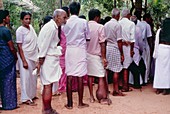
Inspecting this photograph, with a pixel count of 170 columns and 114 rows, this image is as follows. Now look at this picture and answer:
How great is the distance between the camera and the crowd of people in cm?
484

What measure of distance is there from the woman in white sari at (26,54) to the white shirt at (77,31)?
2.58ft

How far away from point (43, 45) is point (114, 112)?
1.65 metres

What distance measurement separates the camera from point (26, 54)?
5676 mm

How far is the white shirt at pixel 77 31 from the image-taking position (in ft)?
17.3

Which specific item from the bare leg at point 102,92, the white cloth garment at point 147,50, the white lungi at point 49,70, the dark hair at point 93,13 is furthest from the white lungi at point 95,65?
the white cloth garment at point 147,50

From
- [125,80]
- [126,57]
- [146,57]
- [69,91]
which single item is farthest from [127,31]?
[69,91]

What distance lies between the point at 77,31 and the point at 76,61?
524 millimetres

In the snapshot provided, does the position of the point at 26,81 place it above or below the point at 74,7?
below

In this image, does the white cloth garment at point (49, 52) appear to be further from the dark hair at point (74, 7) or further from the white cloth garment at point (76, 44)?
the dark hair at point (74, 7)

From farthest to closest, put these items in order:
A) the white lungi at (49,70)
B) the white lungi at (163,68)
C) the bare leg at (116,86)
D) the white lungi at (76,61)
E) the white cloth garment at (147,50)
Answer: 1. the white cloth garment at (147,50)
2. the white lungi at (163,68)
3. the bare leg at (116,86)
4. the white lungi at (76,61)
5. the white lungi at (49,70)

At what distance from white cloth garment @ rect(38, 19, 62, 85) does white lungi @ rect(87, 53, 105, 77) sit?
3.19ft

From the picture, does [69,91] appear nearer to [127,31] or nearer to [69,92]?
[69,92]

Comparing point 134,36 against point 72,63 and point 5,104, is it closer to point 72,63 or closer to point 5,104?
point 72,63

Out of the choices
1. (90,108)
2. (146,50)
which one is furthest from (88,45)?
(146,50)
